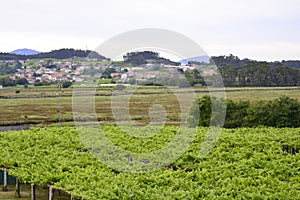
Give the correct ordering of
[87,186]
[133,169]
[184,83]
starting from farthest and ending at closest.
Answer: [184,83] < [133,169] < [87,186]

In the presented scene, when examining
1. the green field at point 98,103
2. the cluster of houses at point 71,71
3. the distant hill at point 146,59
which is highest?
the distant hill at point 146,59

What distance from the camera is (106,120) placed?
5272cm

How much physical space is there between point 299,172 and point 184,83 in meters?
61.8

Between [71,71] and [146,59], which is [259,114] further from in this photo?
[71,71]

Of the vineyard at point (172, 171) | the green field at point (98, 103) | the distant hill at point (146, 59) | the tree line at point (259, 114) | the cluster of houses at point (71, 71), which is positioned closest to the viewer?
the vineyard at point (172, 171)

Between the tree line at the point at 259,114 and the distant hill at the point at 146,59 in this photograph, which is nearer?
the tree line at the point at 259,114

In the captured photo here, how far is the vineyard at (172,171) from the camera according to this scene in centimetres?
1270

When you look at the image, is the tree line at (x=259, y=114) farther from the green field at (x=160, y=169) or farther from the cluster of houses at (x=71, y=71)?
the cluster of houses at (x=71, y=71)

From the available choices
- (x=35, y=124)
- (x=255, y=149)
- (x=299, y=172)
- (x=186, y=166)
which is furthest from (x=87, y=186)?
(x=35, y=124)

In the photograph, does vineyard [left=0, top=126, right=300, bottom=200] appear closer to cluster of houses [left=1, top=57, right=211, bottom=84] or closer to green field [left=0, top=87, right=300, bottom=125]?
green field [left=0, top=87, right=300, bottom=125]

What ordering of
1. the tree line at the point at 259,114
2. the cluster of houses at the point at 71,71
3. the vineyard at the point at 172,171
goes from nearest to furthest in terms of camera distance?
the vineyard at the point at 172,171
the tree line at the point at 259,114
the cluster of houses at the point at 71,71

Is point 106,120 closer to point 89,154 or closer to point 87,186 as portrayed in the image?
point 89,154

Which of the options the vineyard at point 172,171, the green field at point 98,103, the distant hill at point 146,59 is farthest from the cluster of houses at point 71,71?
the vineyard at point 172,171

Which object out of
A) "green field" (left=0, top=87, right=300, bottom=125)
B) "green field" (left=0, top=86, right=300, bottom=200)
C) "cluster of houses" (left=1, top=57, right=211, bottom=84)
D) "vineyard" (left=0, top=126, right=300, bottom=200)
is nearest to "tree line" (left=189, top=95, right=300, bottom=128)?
"green field" (left=0, top=87, right=300, bottom=125)
